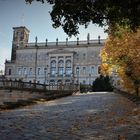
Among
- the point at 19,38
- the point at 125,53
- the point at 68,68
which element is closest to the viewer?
the point at 125,53

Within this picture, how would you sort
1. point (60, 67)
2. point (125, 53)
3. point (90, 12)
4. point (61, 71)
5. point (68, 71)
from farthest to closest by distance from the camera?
1. point (60, 67)
2. point (61, 71)
3. point (68, 71)
4. point (125, 53)
5. point (90, 12)

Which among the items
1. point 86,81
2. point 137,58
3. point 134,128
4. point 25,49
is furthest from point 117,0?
point 25,49

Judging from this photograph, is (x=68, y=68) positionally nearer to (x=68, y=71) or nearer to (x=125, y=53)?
(x=68, y=71)

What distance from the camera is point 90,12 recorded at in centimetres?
1327

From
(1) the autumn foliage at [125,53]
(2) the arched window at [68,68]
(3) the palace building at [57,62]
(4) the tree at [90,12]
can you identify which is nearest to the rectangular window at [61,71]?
(3) the palace building at [57,62]

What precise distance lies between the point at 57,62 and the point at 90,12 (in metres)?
119

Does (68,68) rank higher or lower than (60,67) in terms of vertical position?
lower

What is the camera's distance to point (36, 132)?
38.3 feet

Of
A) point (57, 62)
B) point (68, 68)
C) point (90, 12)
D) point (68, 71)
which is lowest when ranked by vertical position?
point (90, 12)

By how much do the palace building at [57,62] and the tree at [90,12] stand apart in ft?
366

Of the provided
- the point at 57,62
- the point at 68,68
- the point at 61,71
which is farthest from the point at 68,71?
the point at 57,62

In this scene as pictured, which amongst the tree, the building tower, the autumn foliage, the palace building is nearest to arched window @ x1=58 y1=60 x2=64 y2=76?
the palace building

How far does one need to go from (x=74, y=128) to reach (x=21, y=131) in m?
1.96

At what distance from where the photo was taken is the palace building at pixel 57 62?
424 ft
